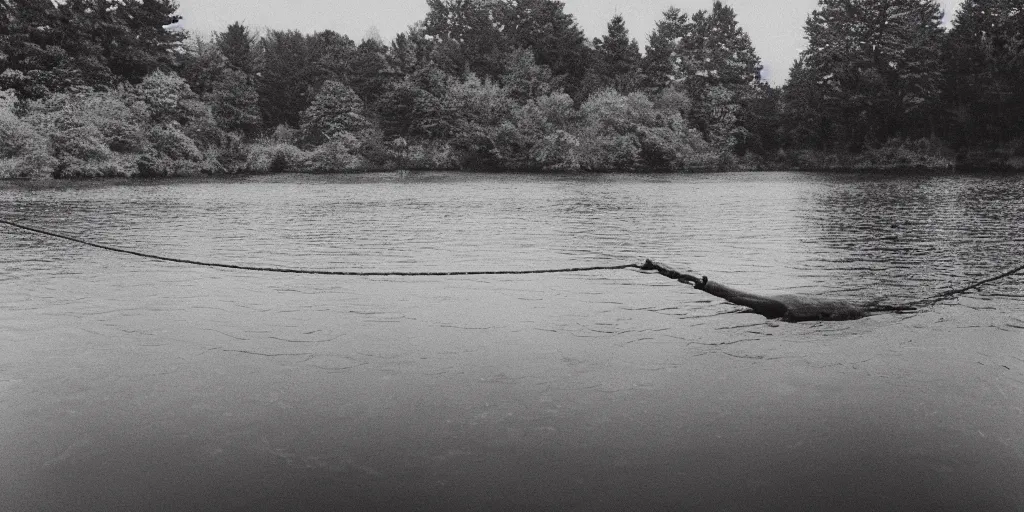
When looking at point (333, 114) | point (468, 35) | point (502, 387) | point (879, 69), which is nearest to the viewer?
point (502, 387)

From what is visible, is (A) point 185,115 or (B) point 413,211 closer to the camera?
(B) point 413,211

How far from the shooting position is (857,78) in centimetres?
7019

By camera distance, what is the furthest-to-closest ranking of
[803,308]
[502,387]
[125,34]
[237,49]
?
1. [237,49]
2. [125,34]
3. [803,308]
4. [502,387]

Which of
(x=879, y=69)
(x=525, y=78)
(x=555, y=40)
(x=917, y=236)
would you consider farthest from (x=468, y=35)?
(x=917, y=236)

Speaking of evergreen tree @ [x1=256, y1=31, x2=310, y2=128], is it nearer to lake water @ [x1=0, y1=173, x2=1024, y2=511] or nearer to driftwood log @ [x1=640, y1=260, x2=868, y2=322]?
lake water @ [x1=0, y1=173, x2=1024, y2=511]

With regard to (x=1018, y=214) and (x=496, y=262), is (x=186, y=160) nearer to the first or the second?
(x=496, y=262)

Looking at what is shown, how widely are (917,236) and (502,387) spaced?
16318 millimetres

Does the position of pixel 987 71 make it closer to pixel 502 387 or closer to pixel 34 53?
pixel 502 387

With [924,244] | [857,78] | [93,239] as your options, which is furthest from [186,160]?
[857,78]

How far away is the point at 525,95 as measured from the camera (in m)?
78.3

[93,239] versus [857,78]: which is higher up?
[857,78]

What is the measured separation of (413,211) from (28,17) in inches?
1880

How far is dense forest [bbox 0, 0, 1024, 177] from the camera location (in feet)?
191

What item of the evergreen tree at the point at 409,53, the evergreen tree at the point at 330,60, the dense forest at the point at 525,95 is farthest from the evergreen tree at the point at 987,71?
the evergreen tree at the point at 330,60
